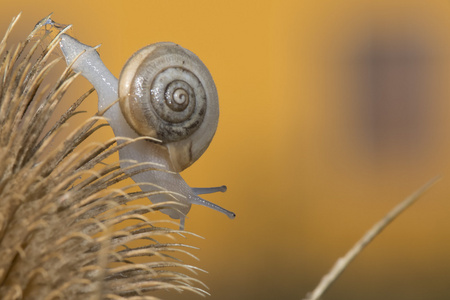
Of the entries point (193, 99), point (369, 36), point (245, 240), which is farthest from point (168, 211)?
point (369, 36)

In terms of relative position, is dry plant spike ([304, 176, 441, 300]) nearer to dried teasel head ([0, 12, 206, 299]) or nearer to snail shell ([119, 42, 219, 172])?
dried teasel head ([0, 12, 206, 299])

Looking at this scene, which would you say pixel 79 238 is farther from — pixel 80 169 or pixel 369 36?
pixel 369 36

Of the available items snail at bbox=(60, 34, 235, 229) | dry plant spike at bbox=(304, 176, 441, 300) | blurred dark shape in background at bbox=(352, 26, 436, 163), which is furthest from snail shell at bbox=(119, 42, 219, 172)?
blurred dark shape in background at bbox=(352, 26, 436, 163)

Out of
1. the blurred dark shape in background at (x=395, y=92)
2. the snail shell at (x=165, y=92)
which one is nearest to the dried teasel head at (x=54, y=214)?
the snail shell at (x=165, y=92)

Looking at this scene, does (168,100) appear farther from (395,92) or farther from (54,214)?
(395,92)

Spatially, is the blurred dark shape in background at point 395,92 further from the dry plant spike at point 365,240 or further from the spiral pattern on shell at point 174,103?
the dry plant spike at point 365,240

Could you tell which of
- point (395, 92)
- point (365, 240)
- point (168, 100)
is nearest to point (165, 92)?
point (168, 100)
